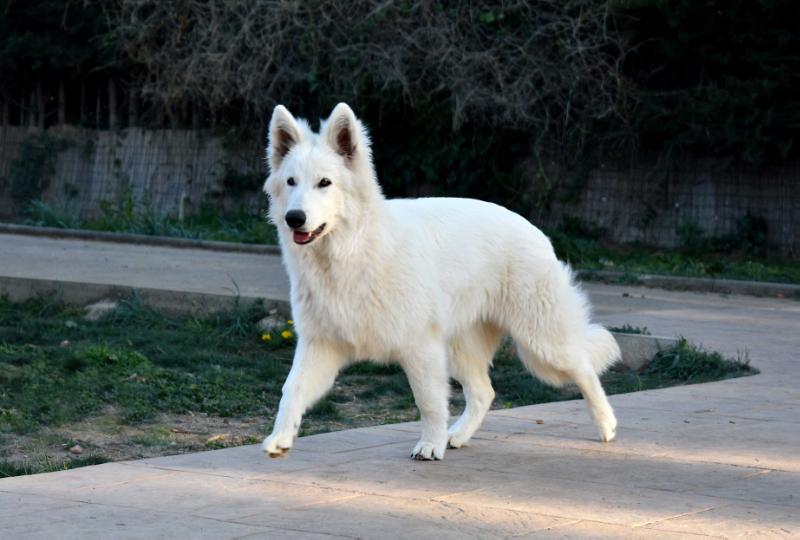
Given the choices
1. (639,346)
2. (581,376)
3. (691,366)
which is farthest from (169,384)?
(691,366)

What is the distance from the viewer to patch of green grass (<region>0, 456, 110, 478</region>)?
6215 millimetres

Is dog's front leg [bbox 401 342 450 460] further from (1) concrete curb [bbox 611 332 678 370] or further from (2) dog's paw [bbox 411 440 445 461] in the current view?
(1) concrete curb [bbox 611 332 678 370]

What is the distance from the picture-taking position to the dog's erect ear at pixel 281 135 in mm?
6383

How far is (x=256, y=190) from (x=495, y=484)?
64.8 feet

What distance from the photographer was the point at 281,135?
6.45m

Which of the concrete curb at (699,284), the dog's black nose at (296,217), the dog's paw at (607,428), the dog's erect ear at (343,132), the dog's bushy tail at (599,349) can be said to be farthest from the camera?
the concrete curb at (699,284)

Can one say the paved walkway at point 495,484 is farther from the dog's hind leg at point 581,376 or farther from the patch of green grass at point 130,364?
the patch of green grass at point 130,364

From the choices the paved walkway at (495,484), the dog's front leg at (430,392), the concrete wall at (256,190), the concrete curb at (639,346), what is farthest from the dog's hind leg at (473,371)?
the concrete wall at (256,190)

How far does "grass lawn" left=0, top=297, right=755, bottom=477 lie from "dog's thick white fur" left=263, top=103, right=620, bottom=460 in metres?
1.28

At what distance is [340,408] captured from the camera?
28.4 ft

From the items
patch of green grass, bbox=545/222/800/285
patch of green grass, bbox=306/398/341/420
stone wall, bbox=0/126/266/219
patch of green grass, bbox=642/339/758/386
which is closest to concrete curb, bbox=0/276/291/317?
patch of green grass, bbox=306/398/341/420

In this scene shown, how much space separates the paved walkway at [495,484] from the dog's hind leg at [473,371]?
0.13 m

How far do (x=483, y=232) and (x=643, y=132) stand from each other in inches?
583

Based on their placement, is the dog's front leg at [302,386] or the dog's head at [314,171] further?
the dog's head at [314,171]
